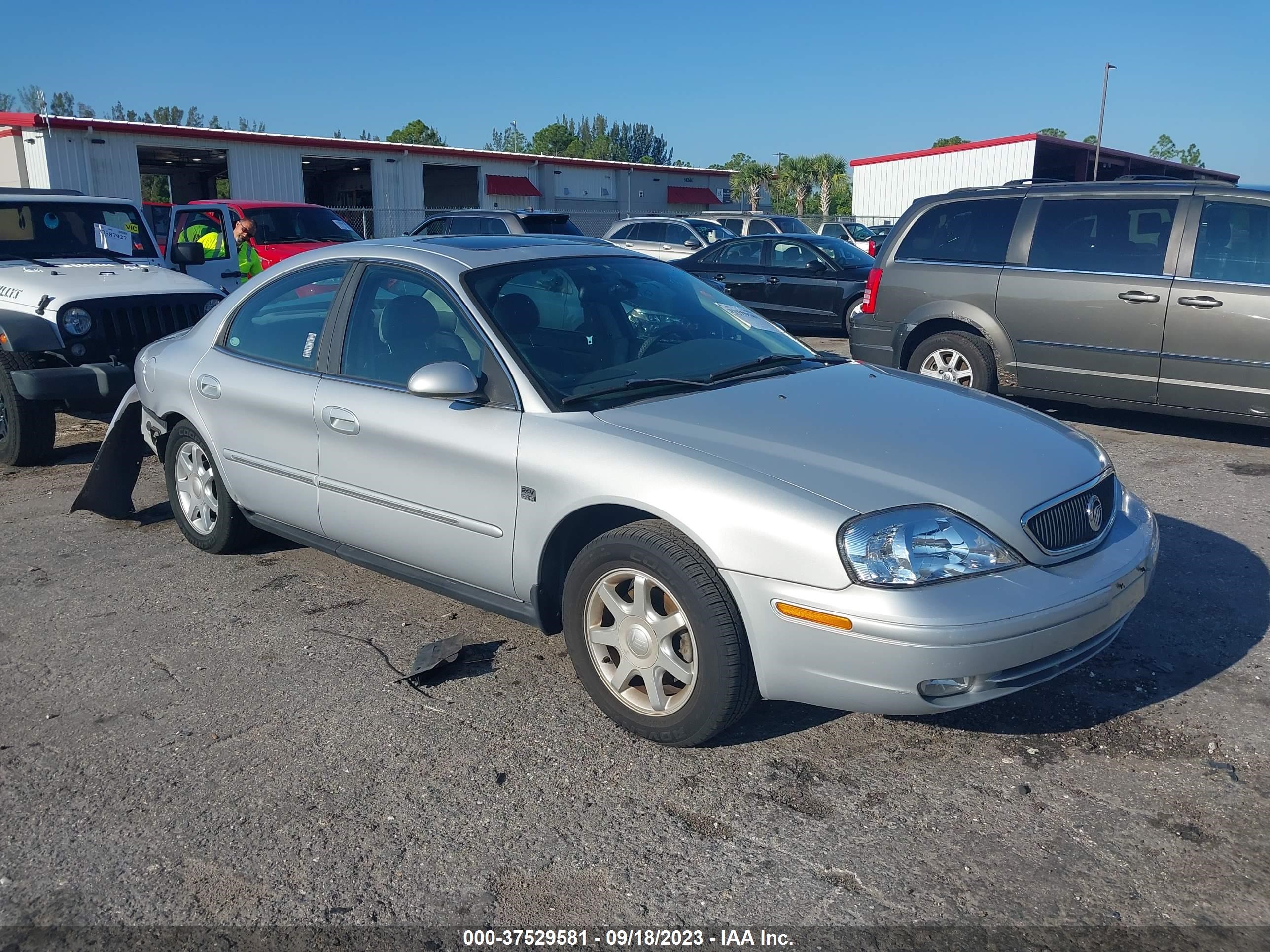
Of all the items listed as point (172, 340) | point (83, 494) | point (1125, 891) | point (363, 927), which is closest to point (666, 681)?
point (363, 927)

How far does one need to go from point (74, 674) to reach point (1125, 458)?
6.43 m

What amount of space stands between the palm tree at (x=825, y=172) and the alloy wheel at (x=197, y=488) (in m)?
52.5

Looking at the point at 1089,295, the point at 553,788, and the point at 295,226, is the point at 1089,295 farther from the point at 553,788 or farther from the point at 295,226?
the point at 295,226


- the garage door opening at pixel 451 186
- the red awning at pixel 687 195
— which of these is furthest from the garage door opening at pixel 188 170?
the red awning at pixel 687 195

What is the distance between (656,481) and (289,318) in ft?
7.65

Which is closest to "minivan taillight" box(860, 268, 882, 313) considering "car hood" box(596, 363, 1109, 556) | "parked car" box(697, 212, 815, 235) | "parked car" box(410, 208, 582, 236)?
"car hood" box(596, 363, 1109, 556)

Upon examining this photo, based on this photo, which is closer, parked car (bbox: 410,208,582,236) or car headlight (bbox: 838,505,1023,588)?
car headlight (bbox: 838,505,1023,588)

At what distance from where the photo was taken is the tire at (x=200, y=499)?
17.2 feet

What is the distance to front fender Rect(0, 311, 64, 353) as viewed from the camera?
23.6 feet

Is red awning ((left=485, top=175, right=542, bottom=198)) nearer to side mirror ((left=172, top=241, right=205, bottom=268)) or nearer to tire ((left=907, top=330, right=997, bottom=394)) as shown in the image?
side mirror ((left=172, top=241, right=205, bottom=268))

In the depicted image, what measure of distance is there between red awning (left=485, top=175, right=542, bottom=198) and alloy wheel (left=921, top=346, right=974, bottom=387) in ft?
114

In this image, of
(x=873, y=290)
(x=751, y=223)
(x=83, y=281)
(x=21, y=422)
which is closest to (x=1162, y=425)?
(x=873, y=290)

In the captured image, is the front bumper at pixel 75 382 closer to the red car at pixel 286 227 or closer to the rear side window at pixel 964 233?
the rear side window at pixel 964 233

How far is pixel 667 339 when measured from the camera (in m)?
4.39
